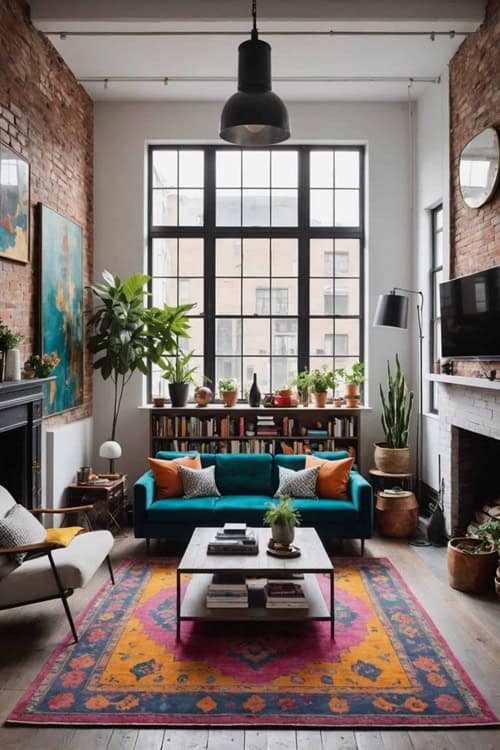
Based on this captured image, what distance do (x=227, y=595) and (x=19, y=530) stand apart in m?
1.38

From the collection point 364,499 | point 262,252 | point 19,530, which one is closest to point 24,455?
point 19,530

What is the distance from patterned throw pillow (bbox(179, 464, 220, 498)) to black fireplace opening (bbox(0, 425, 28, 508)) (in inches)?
58.1

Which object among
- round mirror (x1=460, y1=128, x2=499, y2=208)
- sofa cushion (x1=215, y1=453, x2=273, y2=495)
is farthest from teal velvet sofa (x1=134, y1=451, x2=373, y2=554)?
round mirror (x1=460, y1=128, x2=499, y2=208)

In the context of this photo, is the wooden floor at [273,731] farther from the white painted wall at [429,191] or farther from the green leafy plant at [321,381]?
the green leafy plant at [321,381]

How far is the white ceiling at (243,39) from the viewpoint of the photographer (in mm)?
5125

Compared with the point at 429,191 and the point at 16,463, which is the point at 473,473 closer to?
the point at 429,191

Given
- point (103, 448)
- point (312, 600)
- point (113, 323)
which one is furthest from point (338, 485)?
point (113, 323)

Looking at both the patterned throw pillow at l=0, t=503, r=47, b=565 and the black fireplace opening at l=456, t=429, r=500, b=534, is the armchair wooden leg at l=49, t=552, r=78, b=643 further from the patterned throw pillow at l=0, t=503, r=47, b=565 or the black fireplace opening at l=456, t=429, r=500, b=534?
the black fireplace opening at l=456, t=429, r=500, b=534

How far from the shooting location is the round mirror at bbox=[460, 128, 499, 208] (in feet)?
15.6

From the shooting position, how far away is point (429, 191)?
6.44 metres

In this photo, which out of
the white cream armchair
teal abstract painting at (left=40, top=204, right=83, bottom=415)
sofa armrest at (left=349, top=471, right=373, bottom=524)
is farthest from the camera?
teal abstract painting at (left=40, top=204, right=83, bottom=415)

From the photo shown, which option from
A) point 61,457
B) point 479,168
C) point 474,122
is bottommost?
point 61,457

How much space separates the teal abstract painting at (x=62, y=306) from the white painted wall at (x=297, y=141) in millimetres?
685

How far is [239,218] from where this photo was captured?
23.7 feet
